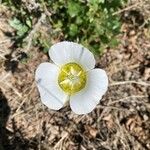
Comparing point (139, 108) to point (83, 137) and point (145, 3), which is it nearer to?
point (83, 137)

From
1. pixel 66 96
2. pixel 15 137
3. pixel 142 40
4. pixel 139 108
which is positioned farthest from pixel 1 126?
pixel 142 40

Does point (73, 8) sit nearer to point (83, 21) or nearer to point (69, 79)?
point (83, 21)

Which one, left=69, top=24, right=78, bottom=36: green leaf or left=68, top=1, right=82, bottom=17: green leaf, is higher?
left=68, top=1, right=82, bottom=17: green leaf

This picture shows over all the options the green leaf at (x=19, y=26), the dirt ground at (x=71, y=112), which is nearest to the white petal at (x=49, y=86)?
the dirt ground at (x=71, y=112)

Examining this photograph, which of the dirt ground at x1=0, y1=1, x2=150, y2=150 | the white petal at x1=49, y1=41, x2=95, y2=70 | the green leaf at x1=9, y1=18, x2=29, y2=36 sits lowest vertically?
the dirt ground at x1=0, y1=1, x2=150, y2=150

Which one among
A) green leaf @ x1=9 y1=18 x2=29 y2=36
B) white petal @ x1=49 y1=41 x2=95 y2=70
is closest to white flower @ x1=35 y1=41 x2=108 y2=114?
white petal @ x1=49 y1=41 x2=95 y2=70

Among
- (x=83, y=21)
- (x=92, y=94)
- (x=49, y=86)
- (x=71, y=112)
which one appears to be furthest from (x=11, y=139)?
(x=83, y=21)

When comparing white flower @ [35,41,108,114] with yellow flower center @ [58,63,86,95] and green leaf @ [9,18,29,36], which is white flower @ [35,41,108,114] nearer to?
yellow flower center @ [58,63,86,95]
